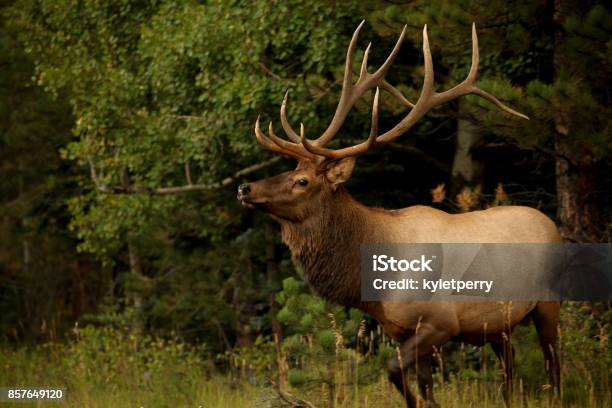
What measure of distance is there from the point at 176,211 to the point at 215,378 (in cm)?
433

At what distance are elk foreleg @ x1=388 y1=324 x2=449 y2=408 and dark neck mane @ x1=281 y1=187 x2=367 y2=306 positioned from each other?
21.0 inches

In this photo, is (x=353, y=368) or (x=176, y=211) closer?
(x=353, y=368)

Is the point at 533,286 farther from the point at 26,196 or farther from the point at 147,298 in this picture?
the point at 26,196

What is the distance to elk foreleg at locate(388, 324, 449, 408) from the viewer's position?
6516mm

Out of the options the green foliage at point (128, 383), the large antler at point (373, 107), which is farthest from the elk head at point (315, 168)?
the green foliage at point (128, 383)

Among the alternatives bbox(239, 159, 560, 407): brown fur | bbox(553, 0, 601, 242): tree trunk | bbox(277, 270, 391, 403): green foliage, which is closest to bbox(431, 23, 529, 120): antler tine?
bbox(239, 159, 560, 407): brown fur

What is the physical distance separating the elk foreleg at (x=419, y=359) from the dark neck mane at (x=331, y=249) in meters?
0.53

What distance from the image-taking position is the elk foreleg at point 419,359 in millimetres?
6516

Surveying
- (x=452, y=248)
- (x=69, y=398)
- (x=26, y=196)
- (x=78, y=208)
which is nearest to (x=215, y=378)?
(x=69, y=398)

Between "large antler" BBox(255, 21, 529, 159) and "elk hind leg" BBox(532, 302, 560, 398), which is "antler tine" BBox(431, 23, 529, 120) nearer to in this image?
"large antler" BBox(255, 21, 529, 159)

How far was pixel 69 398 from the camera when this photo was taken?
8.28 metres

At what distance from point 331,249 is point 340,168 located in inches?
21.0

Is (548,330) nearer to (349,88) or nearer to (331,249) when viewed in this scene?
(331,249)

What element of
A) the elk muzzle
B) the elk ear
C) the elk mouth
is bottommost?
the elk mouth
